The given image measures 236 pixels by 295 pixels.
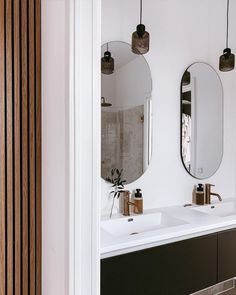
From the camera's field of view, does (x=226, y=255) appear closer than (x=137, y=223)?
Yes

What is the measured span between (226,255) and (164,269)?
525 mm

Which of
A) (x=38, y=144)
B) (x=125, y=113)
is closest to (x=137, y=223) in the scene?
(x=125, y=113)

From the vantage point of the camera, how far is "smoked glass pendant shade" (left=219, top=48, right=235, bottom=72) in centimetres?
239

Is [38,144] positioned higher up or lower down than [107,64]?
lower down

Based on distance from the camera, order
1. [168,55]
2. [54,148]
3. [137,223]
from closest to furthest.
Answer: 1. [54,148]
2. [137,223]
3. [168,55]

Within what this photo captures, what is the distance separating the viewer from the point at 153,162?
2230 mm

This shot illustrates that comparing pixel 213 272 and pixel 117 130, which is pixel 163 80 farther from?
pixel 213 272

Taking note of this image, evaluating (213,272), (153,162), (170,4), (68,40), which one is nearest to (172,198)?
(153,162)

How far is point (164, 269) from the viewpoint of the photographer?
5.09ft

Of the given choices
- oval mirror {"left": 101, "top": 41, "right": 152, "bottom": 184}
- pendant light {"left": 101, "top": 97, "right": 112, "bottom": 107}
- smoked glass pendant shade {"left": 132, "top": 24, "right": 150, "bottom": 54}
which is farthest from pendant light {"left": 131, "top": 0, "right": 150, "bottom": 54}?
pendant light {"left": 101, "top": 97, "right": 112, "bottom": 107}

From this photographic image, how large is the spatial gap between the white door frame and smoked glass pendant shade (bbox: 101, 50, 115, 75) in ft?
3.43

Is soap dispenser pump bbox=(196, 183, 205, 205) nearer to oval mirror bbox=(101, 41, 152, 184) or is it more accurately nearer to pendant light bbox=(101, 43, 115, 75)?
oval mirror bbox=(101, 41, 152, 184)

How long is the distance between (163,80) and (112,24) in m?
0.58

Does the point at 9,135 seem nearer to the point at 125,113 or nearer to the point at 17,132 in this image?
the point at 17,132
